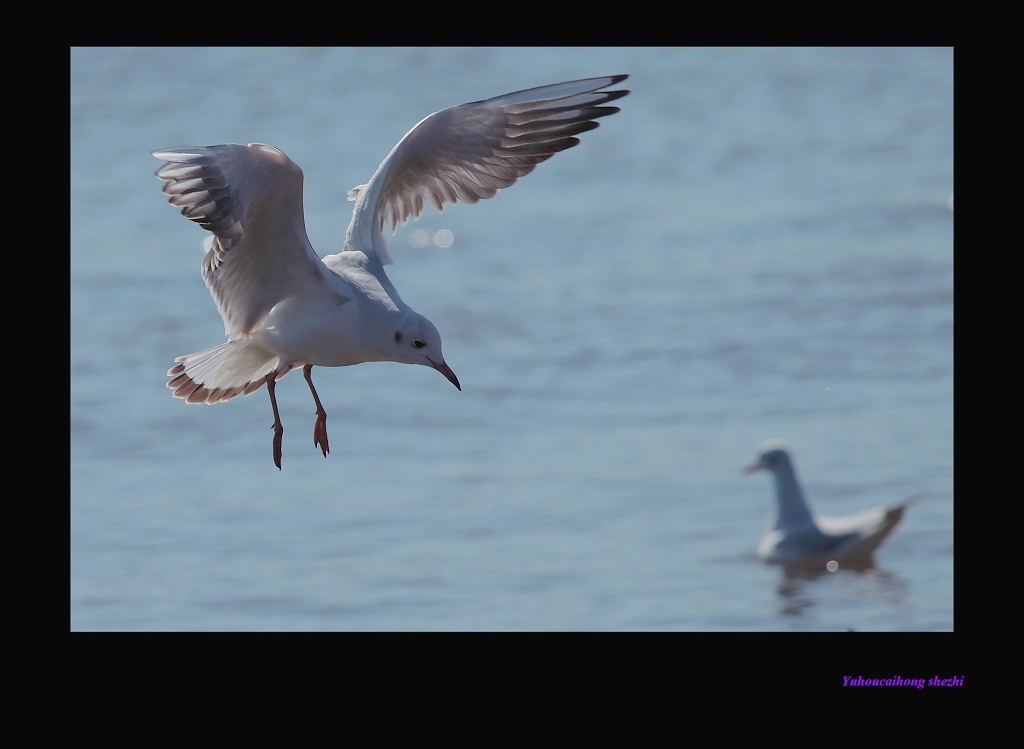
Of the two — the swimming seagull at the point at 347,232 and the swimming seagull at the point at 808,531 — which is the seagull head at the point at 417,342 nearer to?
the swimming seagull at the point at 347,232

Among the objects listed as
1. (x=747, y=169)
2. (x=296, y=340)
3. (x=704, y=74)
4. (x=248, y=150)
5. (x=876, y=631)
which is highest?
(x=704, y=74)

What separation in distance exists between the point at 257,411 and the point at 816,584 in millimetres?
4066

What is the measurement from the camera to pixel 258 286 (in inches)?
224

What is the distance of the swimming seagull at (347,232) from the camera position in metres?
5.14

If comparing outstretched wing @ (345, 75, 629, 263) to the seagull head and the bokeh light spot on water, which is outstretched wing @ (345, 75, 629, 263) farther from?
the bokeh light spot on water

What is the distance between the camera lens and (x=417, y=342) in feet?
17.8

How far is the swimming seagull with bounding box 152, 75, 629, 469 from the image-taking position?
203 inches

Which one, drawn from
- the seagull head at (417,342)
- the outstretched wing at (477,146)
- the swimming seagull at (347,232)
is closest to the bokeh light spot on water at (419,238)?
the swimming seagull at (347,232)

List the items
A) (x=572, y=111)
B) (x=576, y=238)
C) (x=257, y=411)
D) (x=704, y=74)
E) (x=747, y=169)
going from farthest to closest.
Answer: (x=704, y=74) < (x=747, y=169) < (x=576, y=238) < (x=257, y=411) < (x=572, y=111)

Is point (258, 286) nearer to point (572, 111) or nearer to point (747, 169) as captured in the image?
point (572, 111)

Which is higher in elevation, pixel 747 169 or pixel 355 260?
pixel 747 169

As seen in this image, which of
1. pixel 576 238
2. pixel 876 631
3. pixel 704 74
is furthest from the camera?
pixel 704 74

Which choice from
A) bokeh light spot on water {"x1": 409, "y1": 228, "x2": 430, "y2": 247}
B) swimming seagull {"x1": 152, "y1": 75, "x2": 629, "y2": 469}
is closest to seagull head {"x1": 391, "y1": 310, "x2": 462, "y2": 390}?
swimming seagull {"x1": 152, "y1": 75, "x2": 629, "y2": 469}

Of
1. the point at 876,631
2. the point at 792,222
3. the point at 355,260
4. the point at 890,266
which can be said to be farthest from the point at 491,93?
the point at 355,260
